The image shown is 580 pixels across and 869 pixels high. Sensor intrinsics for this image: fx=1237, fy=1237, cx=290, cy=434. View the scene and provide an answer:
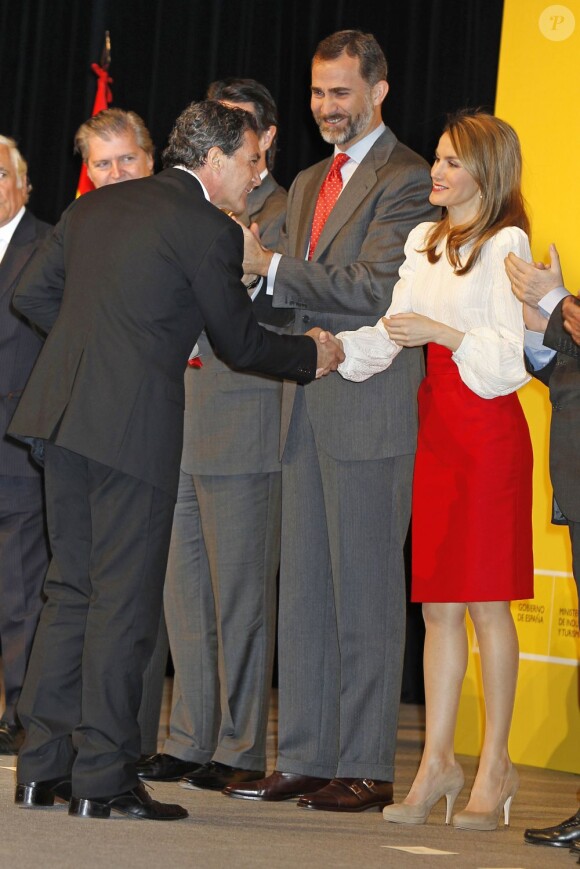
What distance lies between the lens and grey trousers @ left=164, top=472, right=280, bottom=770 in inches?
139

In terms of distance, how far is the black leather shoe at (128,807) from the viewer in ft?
9.02

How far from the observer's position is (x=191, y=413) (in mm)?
3664

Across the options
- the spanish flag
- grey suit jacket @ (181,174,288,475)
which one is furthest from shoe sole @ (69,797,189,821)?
the spanish flag

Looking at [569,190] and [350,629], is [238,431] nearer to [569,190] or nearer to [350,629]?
[350,629]

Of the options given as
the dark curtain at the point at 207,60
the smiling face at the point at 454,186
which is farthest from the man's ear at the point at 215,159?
the dark curtain at the point at 207,60

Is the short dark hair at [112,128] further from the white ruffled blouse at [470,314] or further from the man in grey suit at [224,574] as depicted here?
the white ruffled blouse at [470,314]

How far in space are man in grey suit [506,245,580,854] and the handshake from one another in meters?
0.52

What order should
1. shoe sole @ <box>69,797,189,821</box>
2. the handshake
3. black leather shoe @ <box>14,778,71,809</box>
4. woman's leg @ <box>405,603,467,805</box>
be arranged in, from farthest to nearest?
the handshake < woman's leg @ <box>405,603,467,805</box> < black leather shoe @ <box>14,778,71,809</box> < shoe sole @ <box>69,797,189,821</box>

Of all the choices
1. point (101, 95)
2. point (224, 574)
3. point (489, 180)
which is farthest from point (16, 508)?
point (101, 95)

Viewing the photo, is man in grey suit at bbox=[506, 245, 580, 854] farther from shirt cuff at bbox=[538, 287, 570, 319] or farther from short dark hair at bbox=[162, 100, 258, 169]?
short dark hair at bbox=[162, 100, 258, 169]

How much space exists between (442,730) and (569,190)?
6.43 ft

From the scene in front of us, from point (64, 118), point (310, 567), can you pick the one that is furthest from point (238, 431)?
point (64, 118)

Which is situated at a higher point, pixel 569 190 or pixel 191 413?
pixel 569 190

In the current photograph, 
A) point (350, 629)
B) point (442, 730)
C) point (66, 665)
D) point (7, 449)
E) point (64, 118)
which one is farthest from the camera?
point (64, 118)
